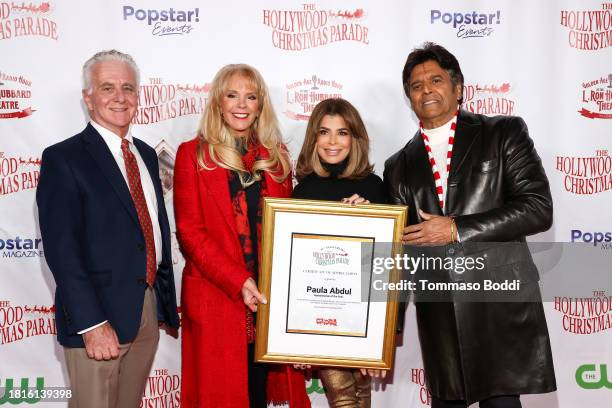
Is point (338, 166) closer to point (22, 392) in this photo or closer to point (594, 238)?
point (594, 238)

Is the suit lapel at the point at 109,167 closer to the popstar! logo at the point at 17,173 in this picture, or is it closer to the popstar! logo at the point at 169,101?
the popstar! logo at the point at 169,101

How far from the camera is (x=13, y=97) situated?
3229mm

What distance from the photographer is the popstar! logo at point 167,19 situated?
328 centimetres

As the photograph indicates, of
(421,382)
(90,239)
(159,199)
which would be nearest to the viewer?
(90,239)

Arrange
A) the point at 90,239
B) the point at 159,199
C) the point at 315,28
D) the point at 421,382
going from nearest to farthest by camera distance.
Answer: the point at 90,239 < the point at 159,199 < the point at 315,28 < the point at 421,382

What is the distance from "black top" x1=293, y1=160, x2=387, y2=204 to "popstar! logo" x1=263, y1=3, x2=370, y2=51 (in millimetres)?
955

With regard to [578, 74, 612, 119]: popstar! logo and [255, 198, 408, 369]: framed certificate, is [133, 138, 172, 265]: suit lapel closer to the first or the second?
[255, 198, 408, 369]: framed certificate

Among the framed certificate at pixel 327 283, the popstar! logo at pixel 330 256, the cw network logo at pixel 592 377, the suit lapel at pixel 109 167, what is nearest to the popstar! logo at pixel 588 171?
the cw network logo at pixel 592 377

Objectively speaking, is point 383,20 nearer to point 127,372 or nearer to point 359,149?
point 359,149

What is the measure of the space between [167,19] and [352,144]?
1370mm

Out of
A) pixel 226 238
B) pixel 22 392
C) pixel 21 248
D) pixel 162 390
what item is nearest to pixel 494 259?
pixel 226 238

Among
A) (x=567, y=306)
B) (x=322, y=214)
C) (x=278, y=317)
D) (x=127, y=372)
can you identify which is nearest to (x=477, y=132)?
(x=322, y=214)

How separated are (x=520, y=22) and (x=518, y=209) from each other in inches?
59.5

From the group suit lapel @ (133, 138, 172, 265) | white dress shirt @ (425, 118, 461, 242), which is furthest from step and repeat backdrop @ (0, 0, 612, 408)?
white dress shirt @ (425, 118, 461, 242)
